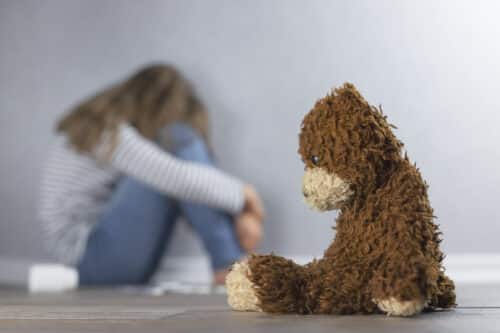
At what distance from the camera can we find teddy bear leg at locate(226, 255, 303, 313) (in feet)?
2.31

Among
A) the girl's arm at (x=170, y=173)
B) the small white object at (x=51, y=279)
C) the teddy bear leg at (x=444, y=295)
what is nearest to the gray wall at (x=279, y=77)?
the girl's arm at (x=170, y=173)

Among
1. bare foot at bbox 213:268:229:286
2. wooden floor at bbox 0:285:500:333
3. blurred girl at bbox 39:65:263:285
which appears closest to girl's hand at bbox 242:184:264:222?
blurred girl at bbox 39:65:263:285

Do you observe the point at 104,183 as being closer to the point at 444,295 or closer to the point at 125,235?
the point at 125,235

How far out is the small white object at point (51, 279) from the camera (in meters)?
1.75

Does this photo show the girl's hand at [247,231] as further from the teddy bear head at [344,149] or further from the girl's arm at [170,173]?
the teddy bear head at [344,149]

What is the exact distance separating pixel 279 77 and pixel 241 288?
169cm

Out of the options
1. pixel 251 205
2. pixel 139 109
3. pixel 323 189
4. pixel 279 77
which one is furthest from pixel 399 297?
pixel 279 77

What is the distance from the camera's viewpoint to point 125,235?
191 cm

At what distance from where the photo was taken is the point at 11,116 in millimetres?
2637

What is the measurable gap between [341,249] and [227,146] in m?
1.74

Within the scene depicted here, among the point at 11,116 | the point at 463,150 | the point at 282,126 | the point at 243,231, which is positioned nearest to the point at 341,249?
the point at 243,231

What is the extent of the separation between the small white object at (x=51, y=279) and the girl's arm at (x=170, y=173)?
1.09ft

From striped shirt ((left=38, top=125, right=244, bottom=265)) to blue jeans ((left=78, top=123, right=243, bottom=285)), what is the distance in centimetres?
4

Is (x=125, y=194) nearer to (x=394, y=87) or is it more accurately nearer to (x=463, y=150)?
(x=394, y=87)
